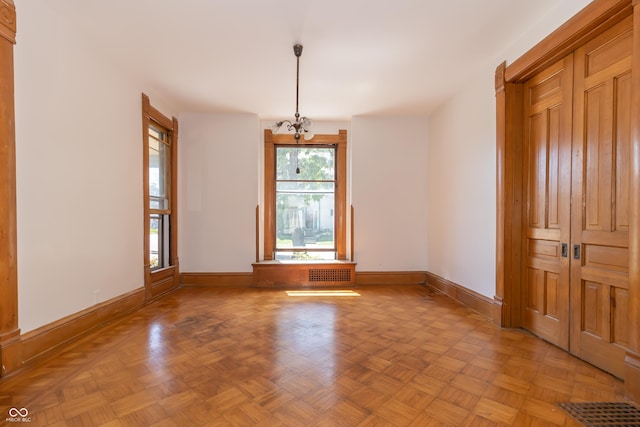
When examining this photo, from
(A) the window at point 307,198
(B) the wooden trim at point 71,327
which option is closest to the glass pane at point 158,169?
(B) the wooden trim at point 71,327

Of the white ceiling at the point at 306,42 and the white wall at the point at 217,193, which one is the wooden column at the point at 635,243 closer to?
the white ceiling at the point at 306,42

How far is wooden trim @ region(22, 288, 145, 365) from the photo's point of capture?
240cm

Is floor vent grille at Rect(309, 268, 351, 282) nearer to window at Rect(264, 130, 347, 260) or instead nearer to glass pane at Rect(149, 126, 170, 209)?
window at Rect(264, 130, 347, 260)

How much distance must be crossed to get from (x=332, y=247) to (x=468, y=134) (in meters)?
2.90

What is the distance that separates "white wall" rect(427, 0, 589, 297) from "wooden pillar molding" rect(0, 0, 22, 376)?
417 centimetres

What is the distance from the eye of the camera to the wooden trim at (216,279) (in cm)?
519

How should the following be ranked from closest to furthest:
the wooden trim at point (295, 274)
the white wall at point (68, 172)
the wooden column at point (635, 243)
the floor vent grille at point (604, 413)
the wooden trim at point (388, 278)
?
the floor vent grille at point (604, 413), the wooden column at point (635, 243), the white wall at point (68, 172), the wooden trim at point (295, 274), the wooden trim at point (388, 278)

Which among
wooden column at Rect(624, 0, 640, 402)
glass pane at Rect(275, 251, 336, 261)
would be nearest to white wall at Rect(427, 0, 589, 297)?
wooden column at Rect(624, 0, 640, 402)

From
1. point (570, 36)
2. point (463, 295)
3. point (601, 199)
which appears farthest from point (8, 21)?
point (463, 295)

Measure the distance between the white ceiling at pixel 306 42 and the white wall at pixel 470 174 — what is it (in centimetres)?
14

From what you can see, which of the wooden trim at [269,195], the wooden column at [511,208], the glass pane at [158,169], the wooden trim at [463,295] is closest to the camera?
the wooden column at [511,208]

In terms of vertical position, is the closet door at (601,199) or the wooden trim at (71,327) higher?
the closet door at (601,199)

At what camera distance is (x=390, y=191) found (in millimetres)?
5395

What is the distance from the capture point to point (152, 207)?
4566 mm
